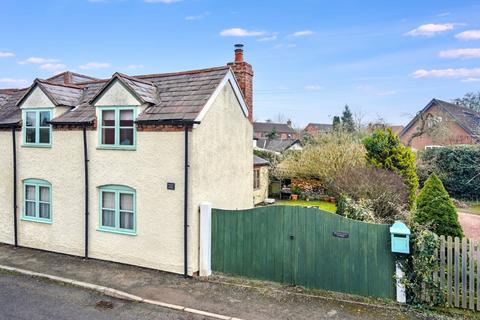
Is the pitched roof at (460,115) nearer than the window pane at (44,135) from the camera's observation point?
No

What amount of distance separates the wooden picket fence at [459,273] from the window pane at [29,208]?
13.1m

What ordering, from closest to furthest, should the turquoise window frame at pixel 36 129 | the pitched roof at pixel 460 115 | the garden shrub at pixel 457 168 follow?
the turquoise window frame at pixel 36 129
the garden shrub at pixel 457 168
the pitched roof at pixel 460 115

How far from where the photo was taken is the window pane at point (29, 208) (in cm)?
1249

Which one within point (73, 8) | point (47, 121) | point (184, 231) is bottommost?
point (184, 231)

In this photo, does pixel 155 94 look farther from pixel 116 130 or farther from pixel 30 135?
pixel 30 135

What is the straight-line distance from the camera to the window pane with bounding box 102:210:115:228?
11.0 m

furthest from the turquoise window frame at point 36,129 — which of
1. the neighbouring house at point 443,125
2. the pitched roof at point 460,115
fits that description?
the pitched roof at point 460,115

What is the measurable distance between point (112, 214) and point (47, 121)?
4.23 metres

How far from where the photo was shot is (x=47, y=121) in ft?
39.0

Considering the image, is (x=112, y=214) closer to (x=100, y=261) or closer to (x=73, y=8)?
(x=100, y=261)

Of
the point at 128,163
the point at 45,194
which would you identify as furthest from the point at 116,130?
the point at 45,194

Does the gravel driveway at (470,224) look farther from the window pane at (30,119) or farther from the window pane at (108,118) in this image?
the window pane at (30,119)

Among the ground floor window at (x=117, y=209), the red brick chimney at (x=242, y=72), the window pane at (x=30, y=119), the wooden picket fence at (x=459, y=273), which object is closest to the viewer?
the wooden picket fence at (x=459, y=273)

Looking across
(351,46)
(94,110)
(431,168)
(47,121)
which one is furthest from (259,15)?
(431,168)
